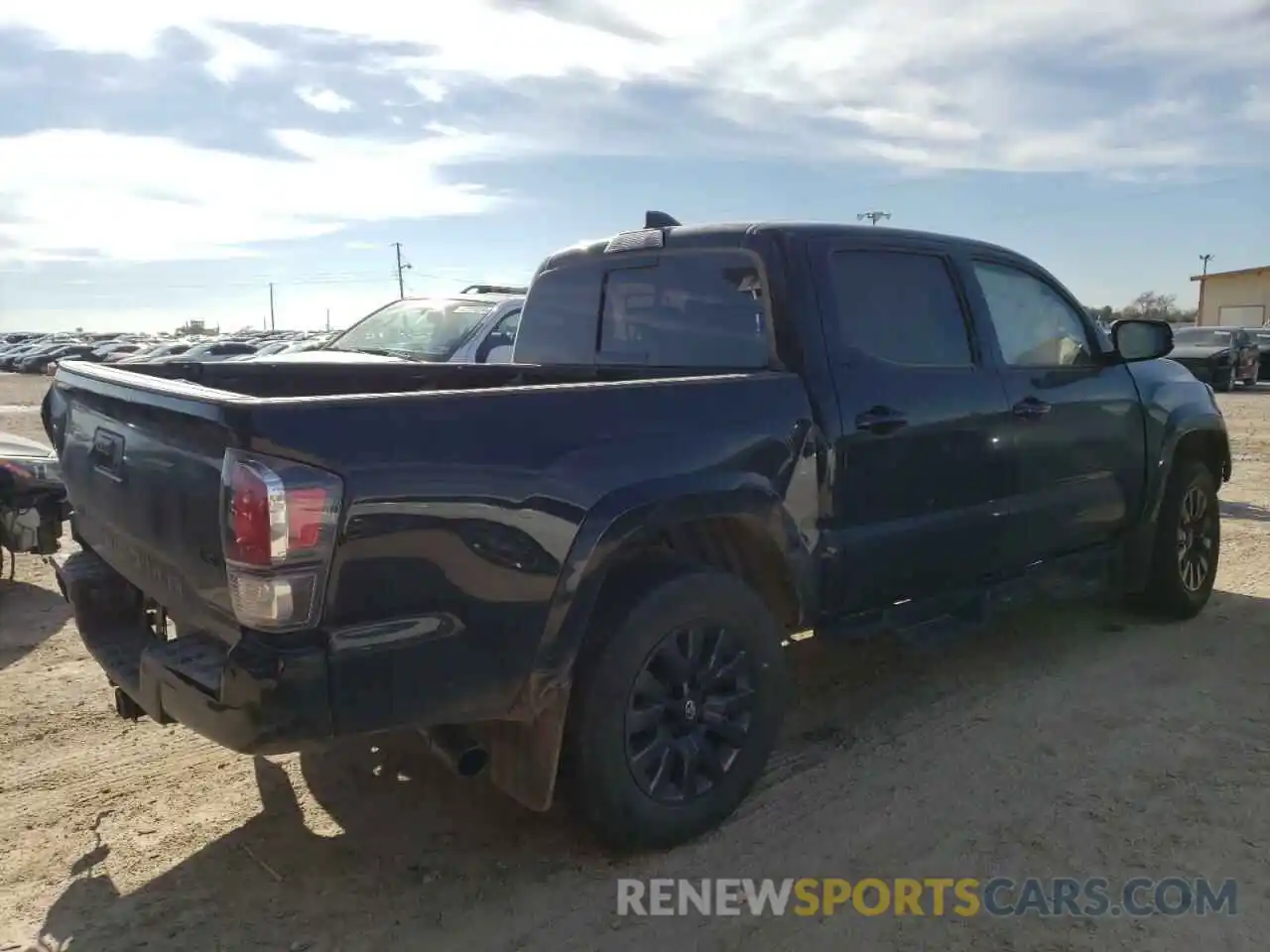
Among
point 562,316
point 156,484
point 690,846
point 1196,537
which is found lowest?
point 690,846

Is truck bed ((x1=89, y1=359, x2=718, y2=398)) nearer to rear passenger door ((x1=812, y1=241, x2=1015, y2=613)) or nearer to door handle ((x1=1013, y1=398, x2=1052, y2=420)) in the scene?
rear passenger door ((x1=812, y1=241, x2=1015, y2=613))

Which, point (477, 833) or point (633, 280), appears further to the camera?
point (633, 280)

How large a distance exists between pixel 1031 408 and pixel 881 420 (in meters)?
1.05

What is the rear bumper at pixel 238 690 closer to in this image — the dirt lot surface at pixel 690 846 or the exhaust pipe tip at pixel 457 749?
the exhaust pipe tip at pixel 457 749

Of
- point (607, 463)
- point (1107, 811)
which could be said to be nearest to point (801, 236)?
point (607, 463)

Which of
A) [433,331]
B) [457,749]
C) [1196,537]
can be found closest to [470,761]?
[457,749]

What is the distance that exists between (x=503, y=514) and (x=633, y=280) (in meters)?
1.93

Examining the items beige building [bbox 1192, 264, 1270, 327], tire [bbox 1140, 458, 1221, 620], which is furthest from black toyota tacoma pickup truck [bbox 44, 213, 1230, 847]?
beige building [bbox 1192, 264, 1270, 327]

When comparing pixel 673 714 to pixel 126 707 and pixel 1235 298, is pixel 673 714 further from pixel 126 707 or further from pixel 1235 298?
pixel 1235 298

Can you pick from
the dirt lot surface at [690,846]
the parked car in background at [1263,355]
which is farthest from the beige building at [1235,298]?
the dirt lot surface at [690,846]

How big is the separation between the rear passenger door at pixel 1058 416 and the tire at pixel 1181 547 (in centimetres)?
36

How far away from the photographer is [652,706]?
3189 millimetres

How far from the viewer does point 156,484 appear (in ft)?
9.31

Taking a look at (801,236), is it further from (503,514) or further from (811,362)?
(503,514)
